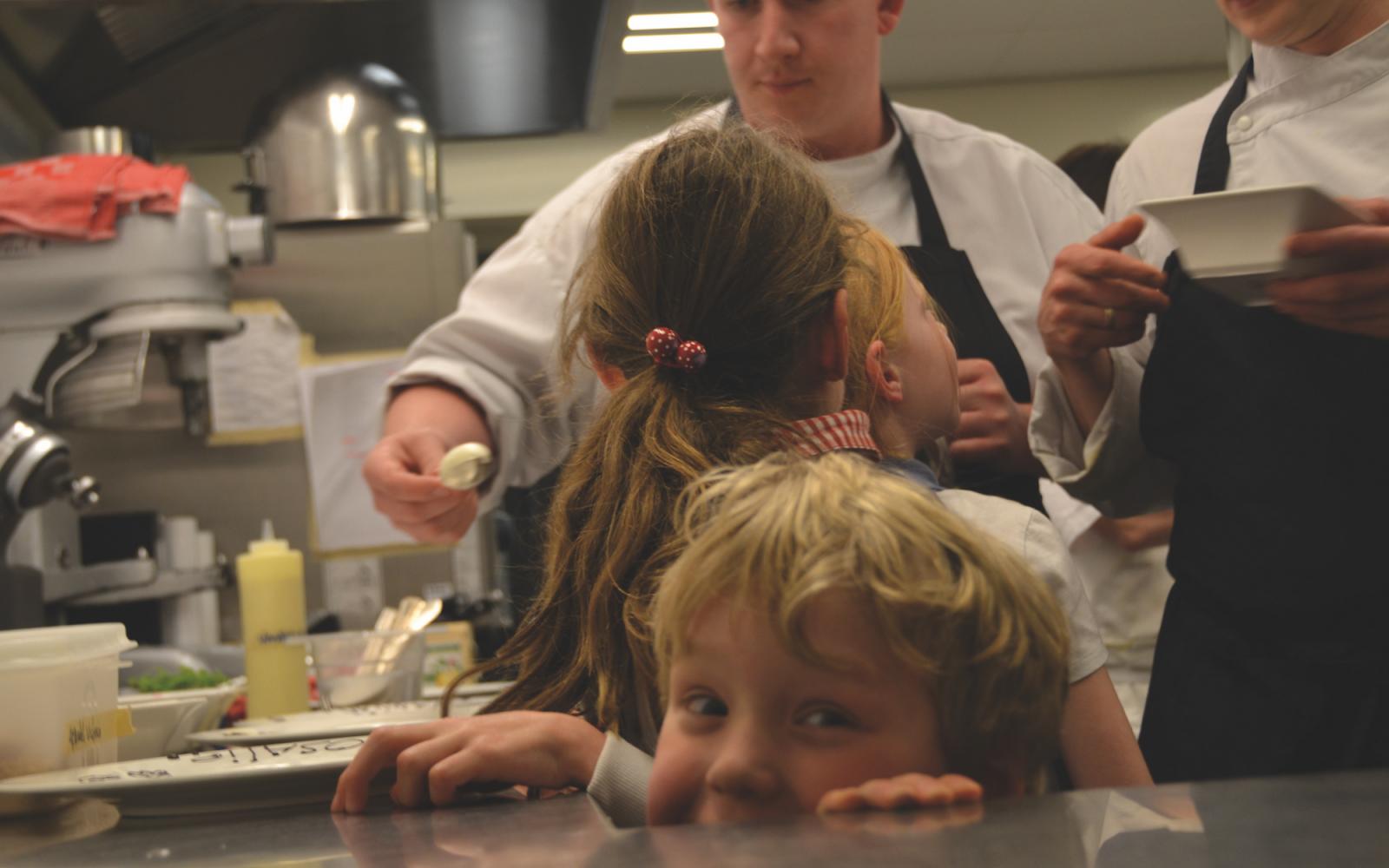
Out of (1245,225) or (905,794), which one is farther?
(1245,225)

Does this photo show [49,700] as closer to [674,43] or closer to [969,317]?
[969,317]

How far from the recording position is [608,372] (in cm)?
99

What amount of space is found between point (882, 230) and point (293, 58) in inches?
69.6

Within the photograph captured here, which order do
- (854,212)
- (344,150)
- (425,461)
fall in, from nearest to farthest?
(425,461), (854,212), (344,150)

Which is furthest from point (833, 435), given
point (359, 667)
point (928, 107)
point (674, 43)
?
point (928, 107)

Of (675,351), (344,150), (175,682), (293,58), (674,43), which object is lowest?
(175,682)

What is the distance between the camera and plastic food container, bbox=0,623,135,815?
29.5 inches

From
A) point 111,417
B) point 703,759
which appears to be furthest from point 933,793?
point 111,417

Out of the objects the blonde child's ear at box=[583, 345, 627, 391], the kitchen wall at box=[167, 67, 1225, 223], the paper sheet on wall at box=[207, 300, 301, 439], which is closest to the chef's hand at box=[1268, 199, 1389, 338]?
the blonde child's ear at box=[583, 345, 627, 391]

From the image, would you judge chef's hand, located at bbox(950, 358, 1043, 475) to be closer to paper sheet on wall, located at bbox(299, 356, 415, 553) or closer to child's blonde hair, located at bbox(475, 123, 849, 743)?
child's blonde hair, located at bbox(475, 123, 849, 743)

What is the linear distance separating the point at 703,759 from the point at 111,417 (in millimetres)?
2166

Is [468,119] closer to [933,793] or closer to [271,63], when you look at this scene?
[271,63]

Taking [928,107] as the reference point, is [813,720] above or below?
below

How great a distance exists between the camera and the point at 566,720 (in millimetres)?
724
